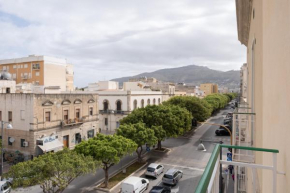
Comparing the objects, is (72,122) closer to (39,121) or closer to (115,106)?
(39,121)

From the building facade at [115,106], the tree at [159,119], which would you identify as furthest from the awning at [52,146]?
the building facade at [115,106]

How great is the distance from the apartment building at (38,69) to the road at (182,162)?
2811 cm

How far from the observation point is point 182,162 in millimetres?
24750

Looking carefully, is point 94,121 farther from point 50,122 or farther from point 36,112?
point 36,112

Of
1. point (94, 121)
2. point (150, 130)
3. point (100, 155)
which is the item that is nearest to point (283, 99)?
point (100, 155)

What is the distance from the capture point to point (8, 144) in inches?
1033

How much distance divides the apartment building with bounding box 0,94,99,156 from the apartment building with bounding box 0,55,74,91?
19.6m

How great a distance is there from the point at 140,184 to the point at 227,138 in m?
23.0

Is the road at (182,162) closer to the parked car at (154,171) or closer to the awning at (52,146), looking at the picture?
the parked car at (154,171)

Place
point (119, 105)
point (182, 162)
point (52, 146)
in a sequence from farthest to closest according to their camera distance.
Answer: point (119, 105)
point (52, 146)
point (182, 162)

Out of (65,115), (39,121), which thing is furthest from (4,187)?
(65,115)

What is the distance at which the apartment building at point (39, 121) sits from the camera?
964 inches

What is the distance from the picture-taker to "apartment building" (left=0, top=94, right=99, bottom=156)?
964 inches

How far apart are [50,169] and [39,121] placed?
12.9m
